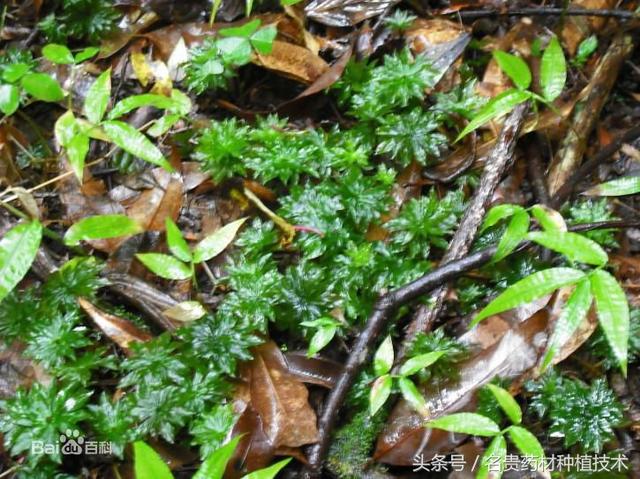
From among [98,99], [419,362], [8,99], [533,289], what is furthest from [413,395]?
[8,99]

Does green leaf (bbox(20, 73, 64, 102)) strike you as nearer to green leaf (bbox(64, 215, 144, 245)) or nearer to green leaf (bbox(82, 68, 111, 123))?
green leaf (bbox(82, 68, 111, 123))

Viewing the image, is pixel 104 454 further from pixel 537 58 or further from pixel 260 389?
pixel 537 58

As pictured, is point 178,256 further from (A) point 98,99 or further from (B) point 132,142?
(A) point 98,99

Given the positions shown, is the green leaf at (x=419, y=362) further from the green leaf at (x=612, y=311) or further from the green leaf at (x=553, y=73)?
the green leaf at (x=553, y=73)

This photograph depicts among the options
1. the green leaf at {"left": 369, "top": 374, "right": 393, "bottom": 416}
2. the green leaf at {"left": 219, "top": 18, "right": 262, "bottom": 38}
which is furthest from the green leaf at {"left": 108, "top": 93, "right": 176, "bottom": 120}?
the green leaf at {"left": 369, "top": 374, "right": 393, "bottom": 416}

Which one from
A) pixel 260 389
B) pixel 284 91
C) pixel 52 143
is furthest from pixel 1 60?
pixel 260 389

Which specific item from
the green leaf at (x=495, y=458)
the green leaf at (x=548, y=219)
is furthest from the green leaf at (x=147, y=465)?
the green leaf at (x=548, y=219)
